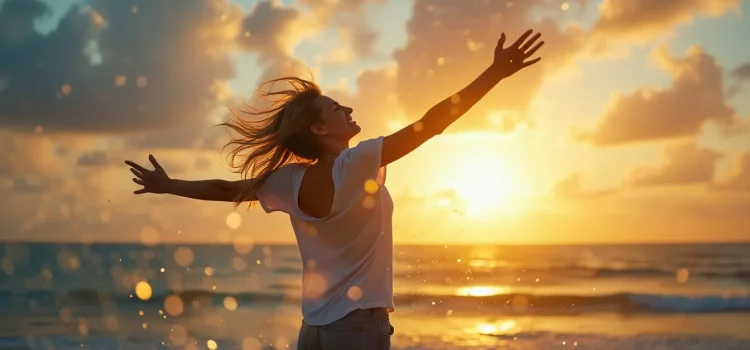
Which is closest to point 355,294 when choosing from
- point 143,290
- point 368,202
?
point 368,202

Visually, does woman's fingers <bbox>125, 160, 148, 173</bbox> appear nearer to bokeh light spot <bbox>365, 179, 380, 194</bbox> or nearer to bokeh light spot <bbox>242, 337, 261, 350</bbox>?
bokeh light spot <bbox>365, 179, 380, 194</bbox>

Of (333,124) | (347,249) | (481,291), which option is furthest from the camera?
(481,291)

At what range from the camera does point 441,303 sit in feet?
72.9

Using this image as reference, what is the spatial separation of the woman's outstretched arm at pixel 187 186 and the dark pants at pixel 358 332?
738 millimetres

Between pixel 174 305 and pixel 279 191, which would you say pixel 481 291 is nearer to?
pixel 174 305

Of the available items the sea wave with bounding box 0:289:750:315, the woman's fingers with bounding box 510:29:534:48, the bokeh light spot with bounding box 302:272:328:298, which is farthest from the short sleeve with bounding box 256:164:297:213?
the sea wave with bounding box 0:289:750:315

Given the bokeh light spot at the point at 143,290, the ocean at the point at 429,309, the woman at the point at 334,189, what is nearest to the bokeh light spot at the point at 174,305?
the ocean at the point at 429,309

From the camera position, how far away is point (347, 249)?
302cm

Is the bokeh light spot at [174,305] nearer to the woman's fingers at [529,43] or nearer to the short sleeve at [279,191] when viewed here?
the short sleeve at [279,191]

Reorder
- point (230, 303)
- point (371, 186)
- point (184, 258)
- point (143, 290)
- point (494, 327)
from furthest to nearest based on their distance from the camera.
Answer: point (184, 258), point (143, 290), point (230, 303), point (494, 327), point (371, 186)

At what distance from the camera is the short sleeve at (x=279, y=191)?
10.5ft

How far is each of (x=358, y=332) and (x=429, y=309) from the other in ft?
58.7

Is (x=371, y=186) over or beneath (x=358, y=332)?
over

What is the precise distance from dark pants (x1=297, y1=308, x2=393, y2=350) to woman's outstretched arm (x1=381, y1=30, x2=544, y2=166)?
589mm
